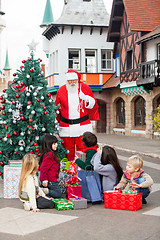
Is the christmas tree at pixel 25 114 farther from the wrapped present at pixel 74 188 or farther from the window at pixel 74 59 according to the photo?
the window at pixel 74 59

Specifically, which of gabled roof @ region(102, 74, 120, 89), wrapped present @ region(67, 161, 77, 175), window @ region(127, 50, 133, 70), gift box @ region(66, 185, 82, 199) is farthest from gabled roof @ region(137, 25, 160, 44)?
gift box @ region(66, 185, 82, 199)

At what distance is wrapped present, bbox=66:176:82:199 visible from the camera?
6758mm

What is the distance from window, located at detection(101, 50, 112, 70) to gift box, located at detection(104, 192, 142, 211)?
24473 mm

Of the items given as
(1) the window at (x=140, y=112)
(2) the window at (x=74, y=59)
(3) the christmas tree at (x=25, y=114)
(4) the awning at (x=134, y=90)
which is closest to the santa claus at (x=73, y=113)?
(3) the christmas tree at (x=25, y=114)

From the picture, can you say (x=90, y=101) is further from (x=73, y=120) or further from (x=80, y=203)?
(x=80, y=203)

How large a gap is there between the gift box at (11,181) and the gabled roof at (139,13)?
54.7ft

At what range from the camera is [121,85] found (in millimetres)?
25344

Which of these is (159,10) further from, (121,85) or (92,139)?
(92,139)

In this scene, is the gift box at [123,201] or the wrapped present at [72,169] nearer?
the gift box at [123,201]

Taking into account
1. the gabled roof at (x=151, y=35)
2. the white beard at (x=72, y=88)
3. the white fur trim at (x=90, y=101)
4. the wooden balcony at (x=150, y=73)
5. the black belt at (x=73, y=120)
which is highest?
the gabled roof at (x=151, y=35)

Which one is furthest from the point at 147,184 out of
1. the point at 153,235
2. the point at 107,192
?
the point at 153,235

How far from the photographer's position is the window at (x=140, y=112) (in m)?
24.6

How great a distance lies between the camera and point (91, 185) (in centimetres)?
678

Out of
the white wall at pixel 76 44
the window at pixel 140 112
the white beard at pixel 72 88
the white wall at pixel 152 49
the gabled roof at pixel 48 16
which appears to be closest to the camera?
the white beard at pixel 72 88
